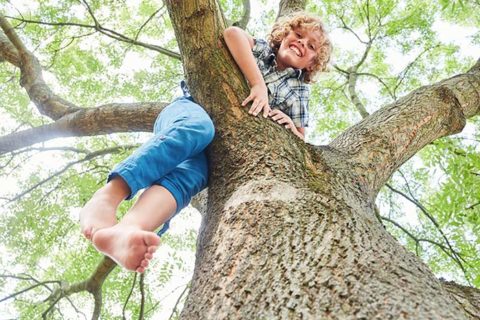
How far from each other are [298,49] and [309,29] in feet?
0.62

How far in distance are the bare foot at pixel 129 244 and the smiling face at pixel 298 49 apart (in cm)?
161

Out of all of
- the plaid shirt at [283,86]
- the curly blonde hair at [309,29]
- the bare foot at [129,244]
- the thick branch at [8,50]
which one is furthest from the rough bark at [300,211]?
the thick branch at [8,50]

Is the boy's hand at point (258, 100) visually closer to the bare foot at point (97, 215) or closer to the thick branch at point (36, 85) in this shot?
the bare foot at point (97, 215)

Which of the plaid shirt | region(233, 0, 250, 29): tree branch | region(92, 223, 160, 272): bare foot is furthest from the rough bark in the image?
region(233, 0, 250, 29): tree branch

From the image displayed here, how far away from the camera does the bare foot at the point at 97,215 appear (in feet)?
4.82

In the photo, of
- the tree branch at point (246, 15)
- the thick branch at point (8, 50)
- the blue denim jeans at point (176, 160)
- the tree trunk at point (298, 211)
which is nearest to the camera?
the tree trunk at point (298, 211)

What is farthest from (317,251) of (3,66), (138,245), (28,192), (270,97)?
(3,66)

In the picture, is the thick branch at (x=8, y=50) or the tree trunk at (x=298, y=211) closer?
the tree trunk at (x=298, y=211)

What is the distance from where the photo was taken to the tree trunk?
3.13 feet

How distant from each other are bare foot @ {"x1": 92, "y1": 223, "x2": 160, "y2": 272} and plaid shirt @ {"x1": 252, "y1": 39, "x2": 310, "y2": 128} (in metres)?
1.40

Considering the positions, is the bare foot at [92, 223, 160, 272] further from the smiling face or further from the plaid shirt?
the smiling face

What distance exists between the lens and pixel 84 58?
6.29 metres

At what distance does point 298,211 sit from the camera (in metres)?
1.40

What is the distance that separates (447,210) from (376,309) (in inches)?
94.4
